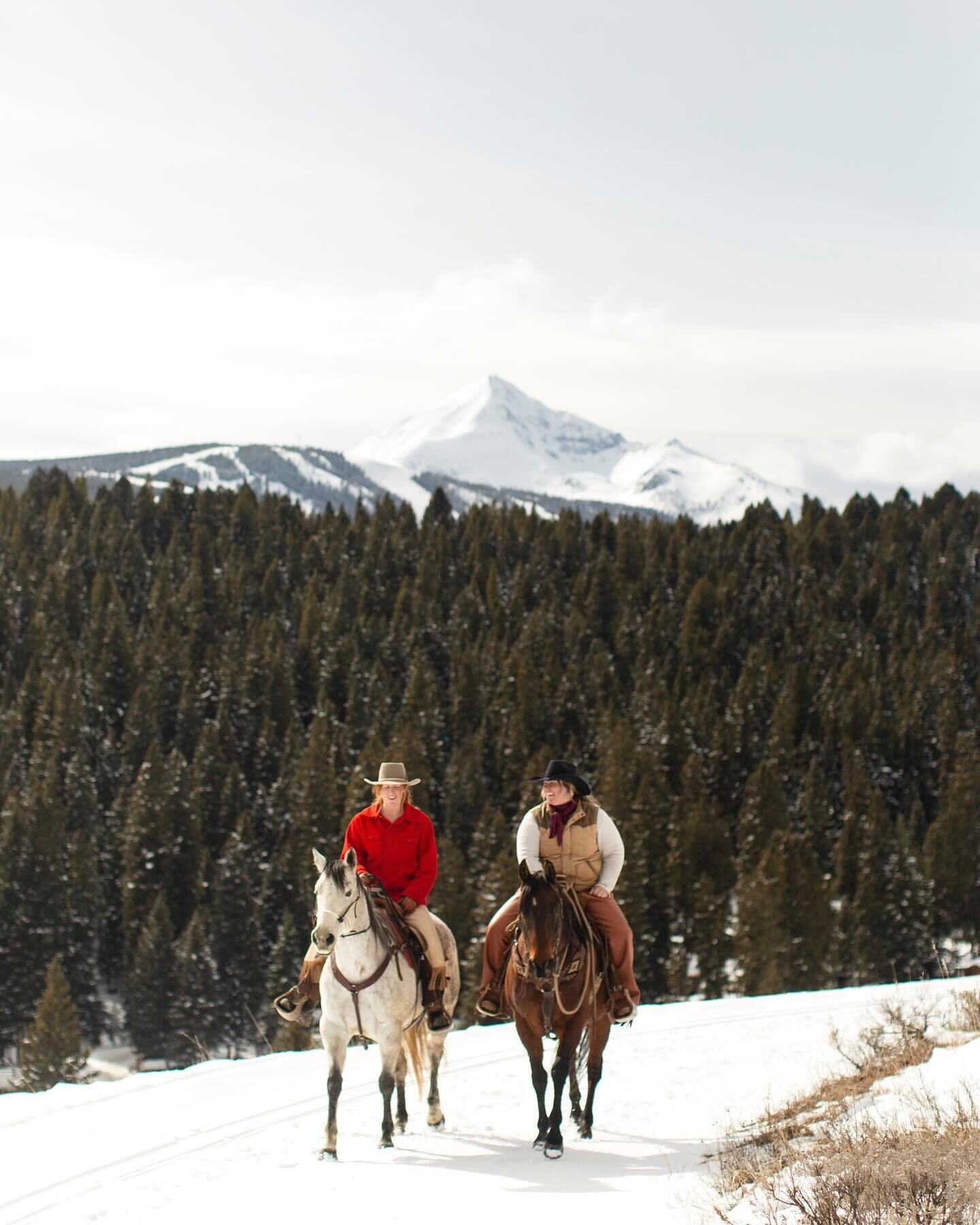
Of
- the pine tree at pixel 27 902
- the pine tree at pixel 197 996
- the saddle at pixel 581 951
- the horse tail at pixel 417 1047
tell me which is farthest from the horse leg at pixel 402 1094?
the pine tree at pixel 27 902

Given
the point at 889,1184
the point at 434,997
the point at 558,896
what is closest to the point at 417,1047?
the point at 434,997

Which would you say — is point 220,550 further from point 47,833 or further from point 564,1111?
point 564,1111

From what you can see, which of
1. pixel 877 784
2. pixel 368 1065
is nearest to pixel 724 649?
pixel 877 784

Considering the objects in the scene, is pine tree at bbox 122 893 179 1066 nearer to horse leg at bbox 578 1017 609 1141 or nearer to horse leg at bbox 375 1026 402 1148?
horse leg at bbox 375 1026 402 1148

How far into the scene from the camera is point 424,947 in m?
11.4

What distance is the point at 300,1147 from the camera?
1061 cm

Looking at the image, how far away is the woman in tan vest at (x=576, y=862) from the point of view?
10.7 m

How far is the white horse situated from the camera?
1012cm

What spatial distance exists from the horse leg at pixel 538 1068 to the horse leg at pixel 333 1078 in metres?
1.67

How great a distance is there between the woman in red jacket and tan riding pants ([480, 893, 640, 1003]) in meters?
0.62

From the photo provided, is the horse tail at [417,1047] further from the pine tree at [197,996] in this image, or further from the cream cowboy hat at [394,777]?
the pine tree at [197,996]

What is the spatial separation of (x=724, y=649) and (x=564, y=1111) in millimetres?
109835

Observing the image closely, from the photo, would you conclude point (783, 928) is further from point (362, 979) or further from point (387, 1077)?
point (362, 979)

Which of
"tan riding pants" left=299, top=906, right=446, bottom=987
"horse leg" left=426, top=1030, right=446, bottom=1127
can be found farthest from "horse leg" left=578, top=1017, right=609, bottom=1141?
"tan riding pants" left=299, top=906, right=446, bottom=987
